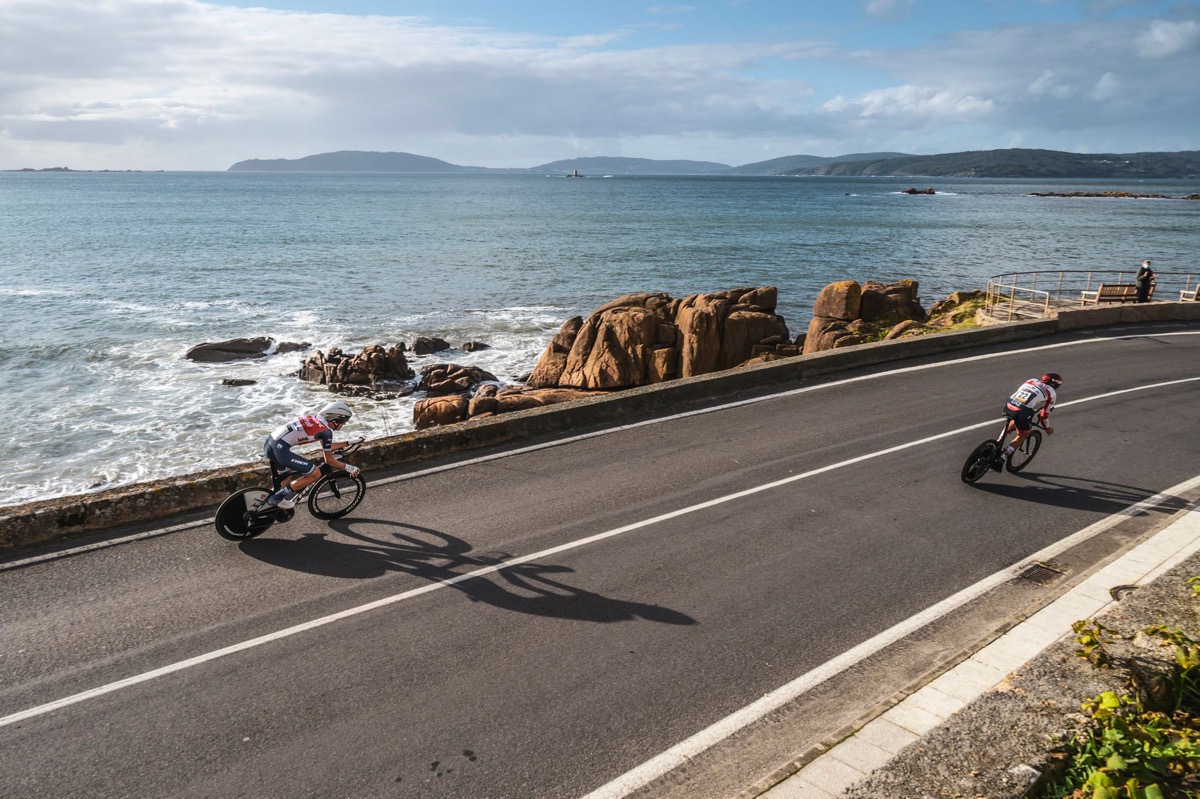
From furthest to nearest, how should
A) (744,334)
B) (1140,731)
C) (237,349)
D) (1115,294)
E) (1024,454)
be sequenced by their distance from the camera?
(237,349), (1115,294), (744,334), (1024,454), (1140,731)

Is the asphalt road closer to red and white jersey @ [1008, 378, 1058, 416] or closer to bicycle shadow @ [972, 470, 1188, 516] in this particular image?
bicycle shadow @ [972, 470, 1188, 516]

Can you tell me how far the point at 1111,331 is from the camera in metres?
21.2

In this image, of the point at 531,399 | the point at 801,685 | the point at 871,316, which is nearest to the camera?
the point at 801,685

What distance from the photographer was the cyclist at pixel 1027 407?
1045 cm

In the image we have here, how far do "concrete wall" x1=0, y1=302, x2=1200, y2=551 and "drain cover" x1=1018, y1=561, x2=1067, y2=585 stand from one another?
642 centimetres

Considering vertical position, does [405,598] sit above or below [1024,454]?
below

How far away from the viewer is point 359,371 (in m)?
25.5

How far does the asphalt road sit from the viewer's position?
542cm

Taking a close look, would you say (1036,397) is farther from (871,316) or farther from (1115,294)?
(871,316)

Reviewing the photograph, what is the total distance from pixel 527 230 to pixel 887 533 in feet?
256

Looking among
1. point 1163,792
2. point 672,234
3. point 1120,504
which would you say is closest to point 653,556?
point 1163,792

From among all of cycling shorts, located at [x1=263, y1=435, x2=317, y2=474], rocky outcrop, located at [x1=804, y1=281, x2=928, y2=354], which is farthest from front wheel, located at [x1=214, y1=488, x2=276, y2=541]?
rocky outcrop, located at [x1=804, y1=281, x2=928, y2=354]

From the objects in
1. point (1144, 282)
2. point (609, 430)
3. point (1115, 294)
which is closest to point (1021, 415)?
point (609, 430)

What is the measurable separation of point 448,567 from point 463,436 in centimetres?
344
